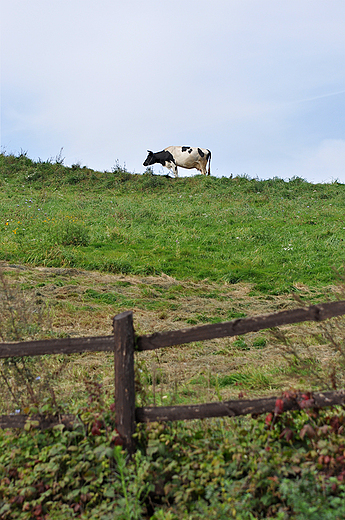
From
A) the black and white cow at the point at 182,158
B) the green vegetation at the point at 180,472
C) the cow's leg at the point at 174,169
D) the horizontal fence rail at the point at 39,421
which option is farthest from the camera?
the black and white cow at the point at 182,158

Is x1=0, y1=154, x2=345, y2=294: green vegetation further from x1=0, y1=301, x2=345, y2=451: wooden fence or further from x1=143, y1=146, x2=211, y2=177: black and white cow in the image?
x1=0, y1=301, x2=345, y2=451: wooden fence

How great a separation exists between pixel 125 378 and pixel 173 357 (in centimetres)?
303

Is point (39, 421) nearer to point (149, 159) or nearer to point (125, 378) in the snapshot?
point (125, 378)

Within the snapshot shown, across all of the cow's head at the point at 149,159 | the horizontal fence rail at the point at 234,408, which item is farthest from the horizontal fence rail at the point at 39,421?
the cow's head at the point at 149,159

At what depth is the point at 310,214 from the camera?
Answer: 54.5 feet

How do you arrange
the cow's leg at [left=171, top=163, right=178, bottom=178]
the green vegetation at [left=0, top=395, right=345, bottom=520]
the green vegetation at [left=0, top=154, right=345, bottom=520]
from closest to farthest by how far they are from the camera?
the green vegetation at [left=0, top=395, right=345, bottom=520], the green vegetation at [left=0, top=154, right=345, bottom=520], the cow's leg at [left=171, top=163, right=178, bottom=178]

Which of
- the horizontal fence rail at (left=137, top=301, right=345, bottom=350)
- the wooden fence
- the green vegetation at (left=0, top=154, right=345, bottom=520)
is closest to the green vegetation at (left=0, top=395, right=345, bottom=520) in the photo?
the green vegetation at (left=0, top=154, right=345, bottom=520)

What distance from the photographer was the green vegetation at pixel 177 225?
35.2ft

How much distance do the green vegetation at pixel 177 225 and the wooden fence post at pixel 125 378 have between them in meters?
6.51

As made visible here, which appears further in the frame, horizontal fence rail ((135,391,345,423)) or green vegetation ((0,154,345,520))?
horizontal fence rail ((135,391,345,423))

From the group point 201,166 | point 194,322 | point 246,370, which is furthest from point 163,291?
point 201,166

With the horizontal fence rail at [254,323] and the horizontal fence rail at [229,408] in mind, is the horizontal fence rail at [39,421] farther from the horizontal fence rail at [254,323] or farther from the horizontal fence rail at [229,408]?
the horizontal fence rail at [254,323]

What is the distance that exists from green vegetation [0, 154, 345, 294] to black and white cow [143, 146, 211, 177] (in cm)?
283

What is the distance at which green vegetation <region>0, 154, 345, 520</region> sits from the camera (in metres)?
2.98
